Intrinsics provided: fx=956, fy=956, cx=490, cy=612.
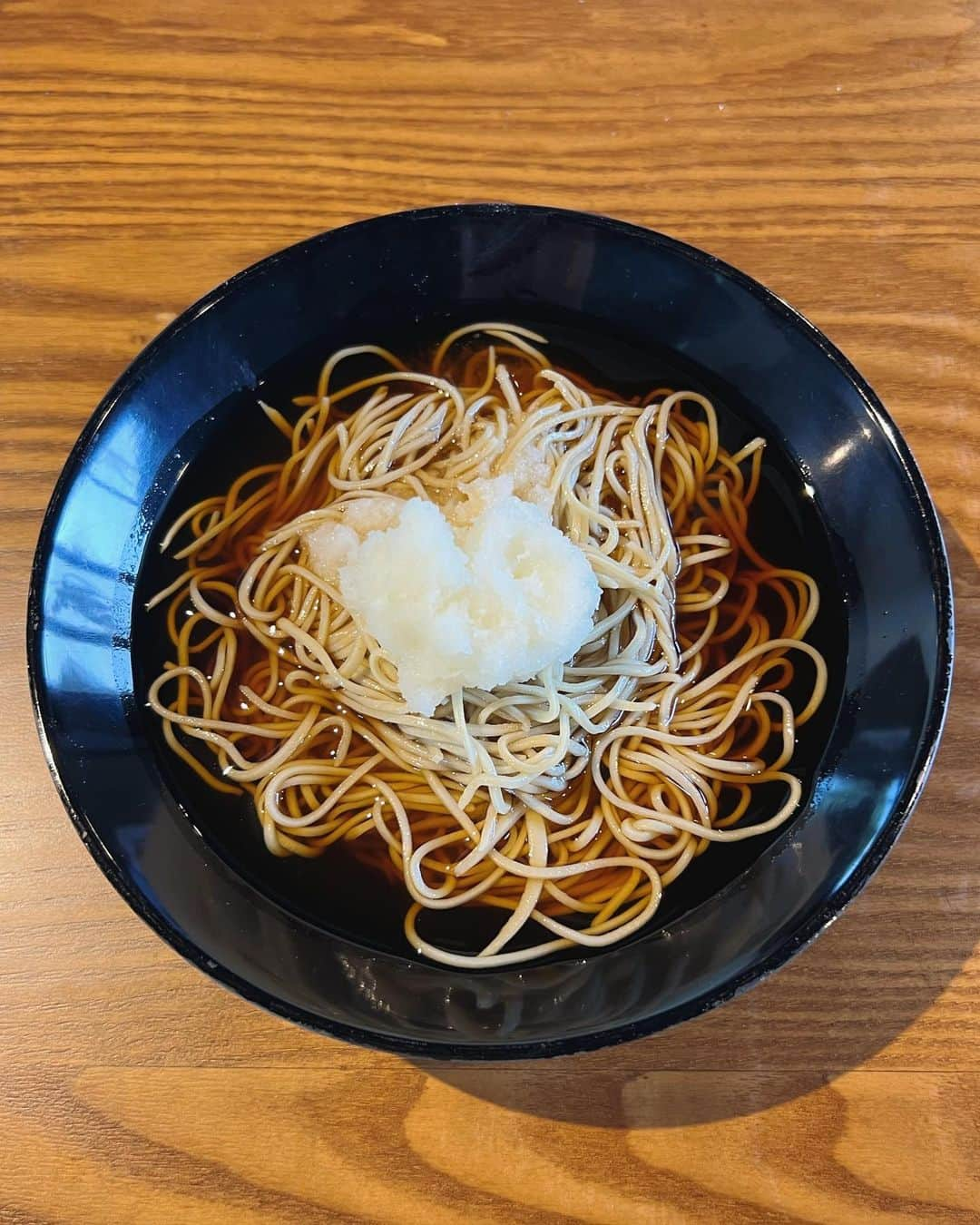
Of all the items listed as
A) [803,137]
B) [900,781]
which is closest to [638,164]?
[803,137]

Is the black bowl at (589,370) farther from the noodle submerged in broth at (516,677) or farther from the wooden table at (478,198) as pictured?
the wooden table at (478,198)

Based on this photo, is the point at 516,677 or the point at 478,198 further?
the point at 478,198

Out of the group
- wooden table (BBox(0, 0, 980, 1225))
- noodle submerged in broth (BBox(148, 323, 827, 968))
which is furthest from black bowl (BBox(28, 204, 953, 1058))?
wooden table (BBox(0, 0, 980, 1225))

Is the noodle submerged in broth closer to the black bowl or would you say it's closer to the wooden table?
the black bowl

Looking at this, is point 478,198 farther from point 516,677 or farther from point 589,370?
point 516,677

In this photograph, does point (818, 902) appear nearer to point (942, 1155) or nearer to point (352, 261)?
point (942, 1155)

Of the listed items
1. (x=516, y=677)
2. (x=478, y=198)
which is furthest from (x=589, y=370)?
(x=516, y=677)

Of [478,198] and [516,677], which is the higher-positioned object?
[478,198]
